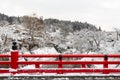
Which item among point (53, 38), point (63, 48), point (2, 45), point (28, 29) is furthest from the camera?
point (53, 38)

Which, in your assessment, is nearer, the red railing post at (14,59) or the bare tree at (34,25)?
the red railing post at (14,59)

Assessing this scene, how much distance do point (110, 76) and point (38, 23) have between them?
221 feet

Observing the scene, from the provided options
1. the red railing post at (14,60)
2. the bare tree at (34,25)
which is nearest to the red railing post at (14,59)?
the red railing post at (14,60)

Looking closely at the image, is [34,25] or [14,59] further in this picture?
[34,25]

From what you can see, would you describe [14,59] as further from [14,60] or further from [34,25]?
[34,25]

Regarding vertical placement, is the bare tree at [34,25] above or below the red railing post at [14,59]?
below

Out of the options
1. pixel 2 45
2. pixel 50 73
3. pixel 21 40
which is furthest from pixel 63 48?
pixel 50 73

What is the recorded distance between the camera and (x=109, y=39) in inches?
3391

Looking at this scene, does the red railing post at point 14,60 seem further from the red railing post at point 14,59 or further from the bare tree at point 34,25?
the bare tree at point 34,25

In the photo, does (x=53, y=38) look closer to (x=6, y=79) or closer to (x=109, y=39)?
(x=109, y=39)

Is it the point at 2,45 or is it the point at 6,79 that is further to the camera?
the point at 2,45

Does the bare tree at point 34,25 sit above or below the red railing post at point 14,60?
below

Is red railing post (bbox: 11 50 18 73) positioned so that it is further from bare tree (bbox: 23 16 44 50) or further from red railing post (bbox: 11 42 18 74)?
bare tree (bbox: 23 16 44 50)

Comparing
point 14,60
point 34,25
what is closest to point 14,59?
point 14,60
